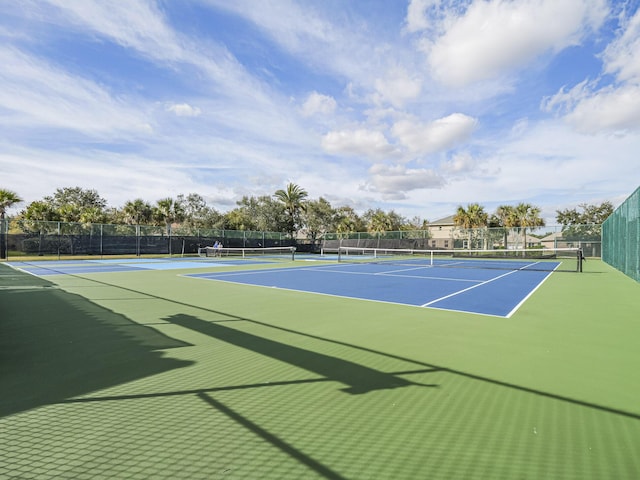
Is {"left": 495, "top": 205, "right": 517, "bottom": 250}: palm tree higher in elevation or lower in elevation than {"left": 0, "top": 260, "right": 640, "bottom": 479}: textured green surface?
higher

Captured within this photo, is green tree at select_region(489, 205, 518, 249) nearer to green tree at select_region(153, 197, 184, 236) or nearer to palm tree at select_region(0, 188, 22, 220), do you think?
green tree at select_region(153, 197, 184, 236)

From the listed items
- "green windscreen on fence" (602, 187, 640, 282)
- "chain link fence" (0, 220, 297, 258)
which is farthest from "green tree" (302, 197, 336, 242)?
"green windscreen on fence" (602, 187, 640, 282)

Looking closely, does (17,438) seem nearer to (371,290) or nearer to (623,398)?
(623,398)

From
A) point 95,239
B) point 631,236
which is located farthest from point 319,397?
point 95,239

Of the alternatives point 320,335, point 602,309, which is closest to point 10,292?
point 320,335

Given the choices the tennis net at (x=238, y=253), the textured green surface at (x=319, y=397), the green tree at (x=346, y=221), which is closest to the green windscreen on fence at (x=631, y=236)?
the textured green surface at (x=319, y=397)

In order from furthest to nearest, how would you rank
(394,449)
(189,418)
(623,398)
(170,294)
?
(170,294) < (623,398) < (189,418) < (394,449)

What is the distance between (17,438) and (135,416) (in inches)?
29.1

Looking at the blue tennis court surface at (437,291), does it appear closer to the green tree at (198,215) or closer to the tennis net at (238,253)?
the tennis net at (238,253)

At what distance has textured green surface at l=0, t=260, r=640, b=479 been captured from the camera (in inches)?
93.0

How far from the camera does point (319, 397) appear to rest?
330 cm

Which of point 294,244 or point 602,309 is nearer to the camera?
point 602,309

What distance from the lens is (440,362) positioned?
422 centimetres

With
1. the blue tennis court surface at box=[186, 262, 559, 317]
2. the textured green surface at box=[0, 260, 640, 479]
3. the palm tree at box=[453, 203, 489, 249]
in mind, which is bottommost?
the textured green surface at box=[0, 260, 640, 479]
